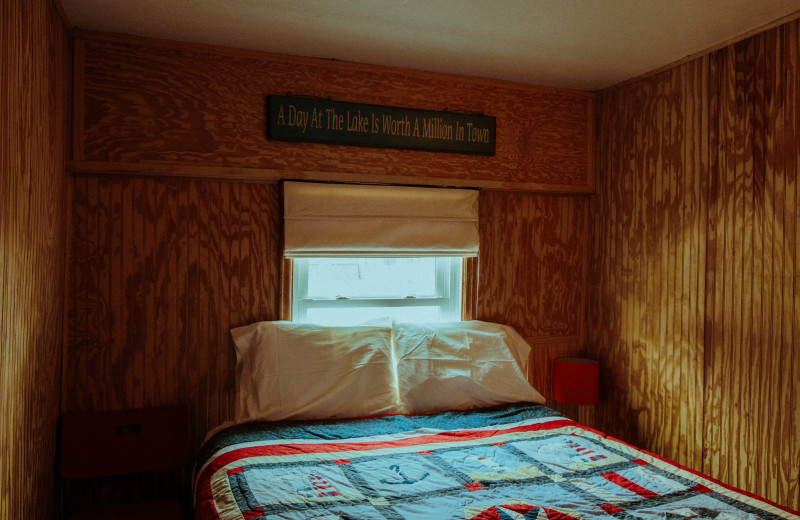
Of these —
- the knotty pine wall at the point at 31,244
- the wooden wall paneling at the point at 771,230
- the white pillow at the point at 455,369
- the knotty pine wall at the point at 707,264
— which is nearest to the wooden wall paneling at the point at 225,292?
the knotty pine wall at the point at 31,244

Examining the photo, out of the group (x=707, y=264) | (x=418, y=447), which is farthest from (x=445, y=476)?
(x=707, y=264)

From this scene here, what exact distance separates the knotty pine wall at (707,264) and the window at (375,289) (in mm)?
1065

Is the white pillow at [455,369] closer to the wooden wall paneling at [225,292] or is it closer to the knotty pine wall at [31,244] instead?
the wooden wall paneling at [225,292]

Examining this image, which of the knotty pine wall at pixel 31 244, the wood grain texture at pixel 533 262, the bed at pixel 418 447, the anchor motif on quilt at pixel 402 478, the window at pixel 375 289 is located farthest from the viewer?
the wood grain texture at pixel 533 262

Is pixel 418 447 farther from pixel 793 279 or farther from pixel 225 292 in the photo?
pixel 793 279

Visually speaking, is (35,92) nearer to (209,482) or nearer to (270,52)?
(270,52)

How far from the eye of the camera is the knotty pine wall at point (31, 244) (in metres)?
1.78

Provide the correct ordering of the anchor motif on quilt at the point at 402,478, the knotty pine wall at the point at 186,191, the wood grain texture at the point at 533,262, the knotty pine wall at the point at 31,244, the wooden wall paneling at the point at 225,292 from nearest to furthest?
the knotty pine wall at the point at 31,244 → the anchor motif on quilt at the point at 402,478 → the knotty pine wall at the point at 186,191 → the wooden wall paneling at the point at 225,292 → the wood grain texture at the point at 533,262

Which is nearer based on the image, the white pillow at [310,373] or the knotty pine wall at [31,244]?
the knotty pine wall at [31,244]

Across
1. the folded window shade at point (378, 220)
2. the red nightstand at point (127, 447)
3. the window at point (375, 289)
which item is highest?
the folded window shade at point (378, 220)

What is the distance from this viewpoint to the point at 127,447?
2.66m

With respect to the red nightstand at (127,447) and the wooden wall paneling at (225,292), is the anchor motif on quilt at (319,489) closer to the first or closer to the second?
the red nightstand at (127,447)

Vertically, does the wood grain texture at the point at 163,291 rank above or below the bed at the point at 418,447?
above

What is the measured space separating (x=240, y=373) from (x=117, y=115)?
4.73 ft
